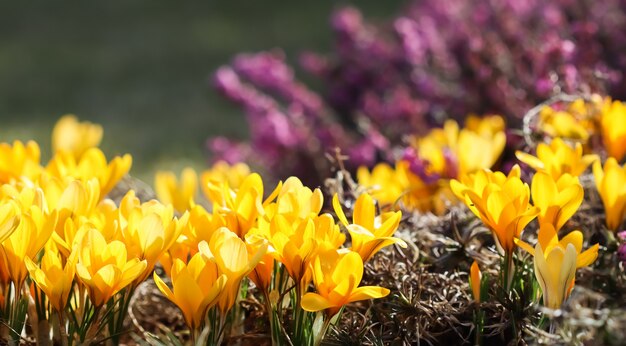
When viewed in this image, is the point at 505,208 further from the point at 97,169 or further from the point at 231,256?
the point at 97,169

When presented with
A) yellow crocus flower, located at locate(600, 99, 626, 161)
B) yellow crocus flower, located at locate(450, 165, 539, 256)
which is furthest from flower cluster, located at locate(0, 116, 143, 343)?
yellow crocus flower, located at locate(600, 99, 626, 161)

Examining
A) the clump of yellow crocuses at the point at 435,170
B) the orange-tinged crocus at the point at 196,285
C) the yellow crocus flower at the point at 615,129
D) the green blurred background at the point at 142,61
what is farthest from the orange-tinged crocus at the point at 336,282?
the green blurred background at the point at 142,61

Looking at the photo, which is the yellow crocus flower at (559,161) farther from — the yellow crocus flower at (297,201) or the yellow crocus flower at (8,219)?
the yellow crocus flower at (8,219)

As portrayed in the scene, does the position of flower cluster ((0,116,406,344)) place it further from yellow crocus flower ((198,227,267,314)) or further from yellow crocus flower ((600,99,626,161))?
yellow crocus flower ((600,99,626,161))

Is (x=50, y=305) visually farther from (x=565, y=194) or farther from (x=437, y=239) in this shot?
(x=565, y=194)

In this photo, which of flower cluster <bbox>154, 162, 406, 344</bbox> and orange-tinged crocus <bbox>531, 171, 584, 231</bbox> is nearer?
flower cluster <bbox>154, 162, 406, 344</bbox>

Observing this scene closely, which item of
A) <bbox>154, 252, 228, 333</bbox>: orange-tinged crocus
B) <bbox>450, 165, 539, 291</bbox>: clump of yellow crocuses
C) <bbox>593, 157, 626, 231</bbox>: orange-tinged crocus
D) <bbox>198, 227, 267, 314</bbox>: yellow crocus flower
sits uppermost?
<bbox>593, 157, 626, 231</bbox>: orange-tinged crocus

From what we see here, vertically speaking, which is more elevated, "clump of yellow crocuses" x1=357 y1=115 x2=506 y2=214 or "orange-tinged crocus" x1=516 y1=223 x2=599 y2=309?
"clump of yellow crocuses" x1=357 y1=115 x2=506 y2=214

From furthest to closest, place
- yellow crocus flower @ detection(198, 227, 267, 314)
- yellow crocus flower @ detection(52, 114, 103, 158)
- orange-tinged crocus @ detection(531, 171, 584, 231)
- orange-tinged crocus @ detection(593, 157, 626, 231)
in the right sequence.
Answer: yellow crocus flower @ detection(52, 114, 103, 158), orange-tinged crocus @ detection(593, 157, 626, 231), orange-tinged crocus @ detection(531, 171, 584, 231), yellow crocus flower @ detection(198, 227, 267, 314)

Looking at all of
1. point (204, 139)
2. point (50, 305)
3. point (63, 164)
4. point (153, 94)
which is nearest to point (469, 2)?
point (204, 139)
